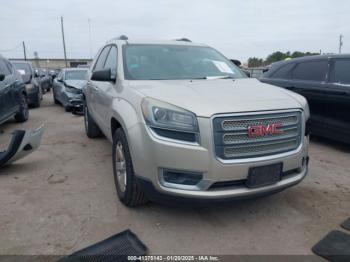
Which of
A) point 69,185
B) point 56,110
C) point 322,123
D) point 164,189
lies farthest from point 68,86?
point 164,189

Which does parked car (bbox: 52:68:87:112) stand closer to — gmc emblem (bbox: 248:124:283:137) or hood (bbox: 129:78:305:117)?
hood (bbox: 129:78:305:117)

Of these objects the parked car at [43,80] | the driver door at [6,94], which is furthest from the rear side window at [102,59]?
the parked car at [43,80]

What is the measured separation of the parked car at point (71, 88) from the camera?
32.6 feet

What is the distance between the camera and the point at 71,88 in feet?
34.5

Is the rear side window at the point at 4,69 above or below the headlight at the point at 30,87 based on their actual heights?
above

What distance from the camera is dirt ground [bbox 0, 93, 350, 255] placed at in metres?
2.81

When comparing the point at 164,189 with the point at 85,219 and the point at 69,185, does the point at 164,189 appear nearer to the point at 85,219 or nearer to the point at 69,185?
the point at 85,219

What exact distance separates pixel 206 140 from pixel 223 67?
6.08ft

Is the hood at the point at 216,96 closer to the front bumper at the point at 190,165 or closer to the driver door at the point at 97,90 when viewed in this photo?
the front bumper at the point at 190,165

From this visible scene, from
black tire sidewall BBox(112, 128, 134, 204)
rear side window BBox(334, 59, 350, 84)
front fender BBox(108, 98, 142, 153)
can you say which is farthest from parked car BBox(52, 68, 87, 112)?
rear side window BBox(334, 59, 350, 84)

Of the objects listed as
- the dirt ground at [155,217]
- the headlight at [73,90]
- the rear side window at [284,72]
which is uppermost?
the rear side window at [284,72]

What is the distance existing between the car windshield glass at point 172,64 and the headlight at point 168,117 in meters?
0.87

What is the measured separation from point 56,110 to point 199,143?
953 cm

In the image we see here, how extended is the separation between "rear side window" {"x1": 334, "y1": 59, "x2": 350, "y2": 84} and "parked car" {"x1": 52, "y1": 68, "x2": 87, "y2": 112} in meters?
6.54
